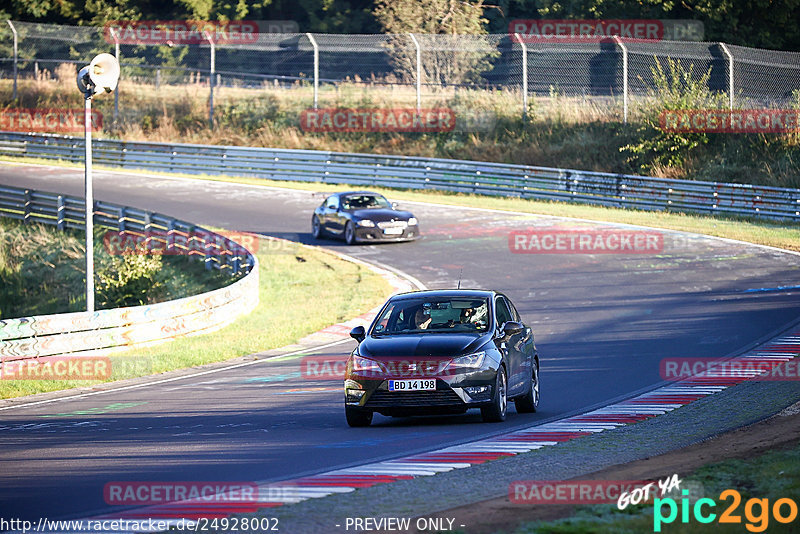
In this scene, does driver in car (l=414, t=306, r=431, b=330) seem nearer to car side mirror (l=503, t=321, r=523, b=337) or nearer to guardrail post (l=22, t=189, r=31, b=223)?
car side mirror (l=503, t=321, r=523, b=337)

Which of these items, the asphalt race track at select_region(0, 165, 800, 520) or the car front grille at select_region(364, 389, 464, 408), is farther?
the car front grille at select_region(364, 389, 464, 408)

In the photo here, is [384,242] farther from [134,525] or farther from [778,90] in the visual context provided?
[134,525]

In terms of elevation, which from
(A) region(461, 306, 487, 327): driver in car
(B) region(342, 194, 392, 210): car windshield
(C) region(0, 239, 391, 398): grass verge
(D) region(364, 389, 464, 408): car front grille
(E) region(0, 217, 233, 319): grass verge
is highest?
(A) region(461, 306, 487, 327): driver in car

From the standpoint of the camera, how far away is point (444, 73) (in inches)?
1950

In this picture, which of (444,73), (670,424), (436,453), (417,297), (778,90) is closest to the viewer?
(436,453)

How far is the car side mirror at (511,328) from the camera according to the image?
11930 millimetres

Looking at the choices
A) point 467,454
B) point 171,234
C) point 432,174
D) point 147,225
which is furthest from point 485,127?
point 467,454

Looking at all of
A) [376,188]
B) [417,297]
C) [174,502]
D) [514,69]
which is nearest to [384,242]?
[376,188]

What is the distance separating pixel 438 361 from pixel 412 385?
0.37 m

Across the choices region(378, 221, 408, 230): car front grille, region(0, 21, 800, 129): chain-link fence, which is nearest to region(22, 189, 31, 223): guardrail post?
region(0, 21, 800, 129): chain-link fence

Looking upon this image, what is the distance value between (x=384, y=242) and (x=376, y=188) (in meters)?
10.1

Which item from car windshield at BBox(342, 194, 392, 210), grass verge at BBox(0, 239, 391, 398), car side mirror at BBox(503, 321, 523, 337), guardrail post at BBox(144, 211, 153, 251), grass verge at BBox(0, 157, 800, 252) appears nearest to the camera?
car side mirror at BBox(503, 321, 523, 337)

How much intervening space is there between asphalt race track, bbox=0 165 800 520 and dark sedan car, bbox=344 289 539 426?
0.29 m

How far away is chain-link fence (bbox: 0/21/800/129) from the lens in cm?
3684
